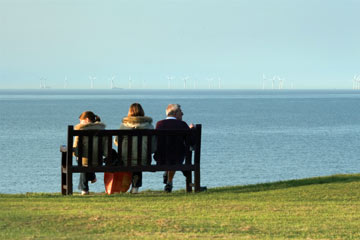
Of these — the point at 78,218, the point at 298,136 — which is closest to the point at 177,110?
the point at 78,218

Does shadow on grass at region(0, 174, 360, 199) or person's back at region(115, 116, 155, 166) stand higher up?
person's back at region(115, 116, 155, 166)

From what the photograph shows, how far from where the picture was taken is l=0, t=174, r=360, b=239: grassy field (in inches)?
353

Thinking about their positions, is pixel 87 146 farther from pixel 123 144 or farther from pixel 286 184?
pixel 286 184

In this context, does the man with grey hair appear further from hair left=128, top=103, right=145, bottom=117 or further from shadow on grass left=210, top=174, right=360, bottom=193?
shadow on grass left=210, top=174, right=360, bottom=193

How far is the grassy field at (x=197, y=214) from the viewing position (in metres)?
8.96

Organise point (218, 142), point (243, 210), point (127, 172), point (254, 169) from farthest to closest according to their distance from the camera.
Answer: point (218, 142) → point (254, 169) → point (127, 172) → point (243, 210)

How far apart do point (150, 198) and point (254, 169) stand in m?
31.7

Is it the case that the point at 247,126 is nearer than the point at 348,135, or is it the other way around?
the point at 348,135

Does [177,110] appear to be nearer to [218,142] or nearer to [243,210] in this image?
[243,210]

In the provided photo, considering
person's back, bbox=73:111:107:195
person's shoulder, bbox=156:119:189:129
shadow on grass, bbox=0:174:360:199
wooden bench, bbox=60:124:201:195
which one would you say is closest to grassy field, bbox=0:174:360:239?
shadow on grass, bbox=0:174:360:199

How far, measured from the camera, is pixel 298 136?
75.1 meters

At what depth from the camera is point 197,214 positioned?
1052cm

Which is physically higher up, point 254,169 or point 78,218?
point 78,218

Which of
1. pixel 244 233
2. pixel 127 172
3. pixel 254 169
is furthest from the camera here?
pixel 254 169
